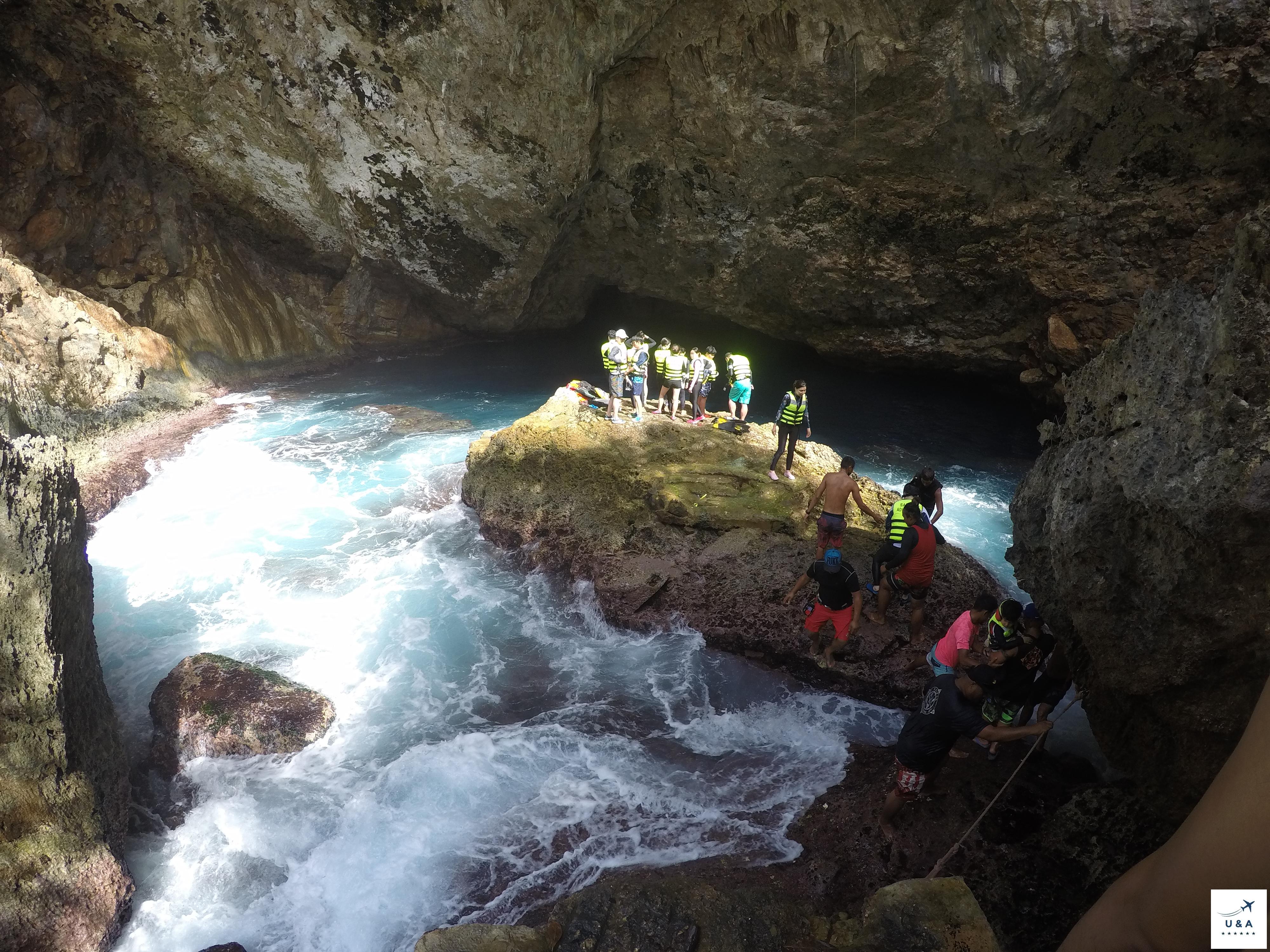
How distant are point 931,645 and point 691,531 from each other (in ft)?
10.6

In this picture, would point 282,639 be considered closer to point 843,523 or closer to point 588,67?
point 843,523

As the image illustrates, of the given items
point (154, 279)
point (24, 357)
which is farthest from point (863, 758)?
point (154, 279)

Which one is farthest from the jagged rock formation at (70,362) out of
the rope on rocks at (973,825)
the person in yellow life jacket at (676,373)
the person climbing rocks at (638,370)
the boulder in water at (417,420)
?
the rope on rocks at (973,825)

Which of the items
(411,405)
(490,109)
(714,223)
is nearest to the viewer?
(490,109)

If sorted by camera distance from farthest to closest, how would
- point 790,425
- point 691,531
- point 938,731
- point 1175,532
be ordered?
point 790,425 → point 691,531 → point 938,731 → point 1175,532

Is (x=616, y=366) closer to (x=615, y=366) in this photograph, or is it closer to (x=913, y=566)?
(x=615, y=366)

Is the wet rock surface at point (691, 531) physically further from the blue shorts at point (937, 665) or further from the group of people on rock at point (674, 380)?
the blue shorts at point (937, 665)

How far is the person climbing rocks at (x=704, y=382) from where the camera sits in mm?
12500

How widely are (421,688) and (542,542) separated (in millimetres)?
2790

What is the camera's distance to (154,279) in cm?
1658

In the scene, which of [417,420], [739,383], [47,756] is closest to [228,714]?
[47,756]

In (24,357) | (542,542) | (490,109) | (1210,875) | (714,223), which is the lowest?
(542,542)

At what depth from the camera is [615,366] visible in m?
11.5

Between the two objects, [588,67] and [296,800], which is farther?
[588,67]
